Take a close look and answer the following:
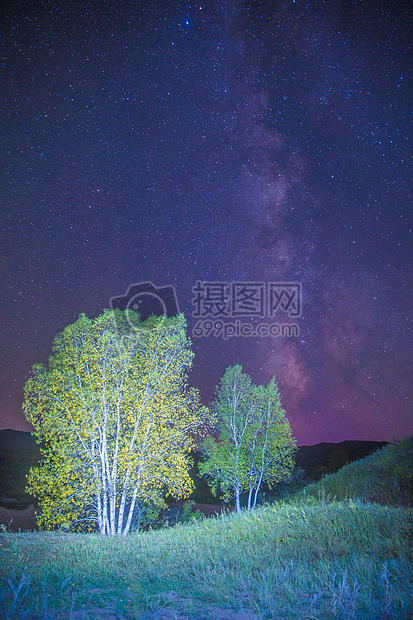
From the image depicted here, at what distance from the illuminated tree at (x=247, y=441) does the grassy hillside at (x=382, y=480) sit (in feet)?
12.4

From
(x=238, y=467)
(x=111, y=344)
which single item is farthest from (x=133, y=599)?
(x=238, y=467)

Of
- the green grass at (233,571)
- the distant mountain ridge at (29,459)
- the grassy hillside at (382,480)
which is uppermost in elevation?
the green grass at (233,571)

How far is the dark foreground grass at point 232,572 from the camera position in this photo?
4414 mm

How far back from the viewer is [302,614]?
14.0ft

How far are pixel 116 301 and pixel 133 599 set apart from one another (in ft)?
41.7

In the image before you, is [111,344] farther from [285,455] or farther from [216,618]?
[285,455]

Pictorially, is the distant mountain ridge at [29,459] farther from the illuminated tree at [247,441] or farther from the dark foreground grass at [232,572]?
the dark foreground grass at [232,572]

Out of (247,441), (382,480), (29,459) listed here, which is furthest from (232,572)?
(29,459)

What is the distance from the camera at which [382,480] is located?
17.9m

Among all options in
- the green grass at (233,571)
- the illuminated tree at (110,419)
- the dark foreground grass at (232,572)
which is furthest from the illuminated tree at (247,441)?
the dark foreground grass at (232,572)

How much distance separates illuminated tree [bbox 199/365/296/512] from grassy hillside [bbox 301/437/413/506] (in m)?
3.78

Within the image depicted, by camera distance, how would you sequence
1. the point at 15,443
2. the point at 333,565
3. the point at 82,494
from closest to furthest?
the point at 333,565 → the point at 82,494 → the point at 15,443

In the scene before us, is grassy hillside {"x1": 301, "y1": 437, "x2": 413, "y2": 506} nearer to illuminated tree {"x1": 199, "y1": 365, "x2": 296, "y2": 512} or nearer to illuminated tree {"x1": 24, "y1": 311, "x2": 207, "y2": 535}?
illuminated tree {"x1": 199, "y1": 365, "x2": 296, "y2": 512}

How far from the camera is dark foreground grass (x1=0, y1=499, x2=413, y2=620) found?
4414mm
